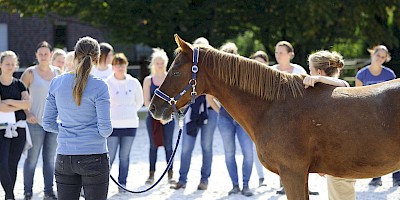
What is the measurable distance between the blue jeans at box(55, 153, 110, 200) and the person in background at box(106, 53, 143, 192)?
10.8ft

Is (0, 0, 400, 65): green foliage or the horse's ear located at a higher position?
(0, 0, 400, 65): green foliage

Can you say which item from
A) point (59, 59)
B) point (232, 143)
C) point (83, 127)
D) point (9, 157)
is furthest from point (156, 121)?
point (83, 127)

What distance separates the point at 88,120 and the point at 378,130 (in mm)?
2219

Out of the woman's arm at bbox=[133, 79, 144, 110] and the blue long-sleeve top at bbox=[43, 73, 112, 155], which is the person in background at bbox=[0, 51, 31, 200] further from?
the blue long-sleeve top at bbox=[43, 73, 112, 155]

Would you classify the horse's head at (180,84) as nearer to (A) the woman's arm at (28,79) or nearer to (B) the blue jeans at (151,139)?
(A) the woman's arm at (28,79)

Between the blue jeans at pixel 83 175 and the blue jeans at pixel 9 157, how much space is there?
2.70m

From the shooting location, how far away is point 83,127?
4.56m

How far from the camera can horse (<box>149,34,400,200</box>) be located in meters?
4.59

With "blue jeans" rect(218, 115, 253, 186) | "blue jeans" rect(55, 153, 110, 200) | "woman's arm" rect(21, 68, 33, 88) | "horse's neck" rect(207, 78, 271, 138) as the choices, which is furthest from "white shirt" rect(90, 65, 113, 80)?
"blue jeans" rect(55, 153, 110, 200)

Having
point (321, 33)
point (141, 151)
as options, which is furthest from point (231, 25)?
point (141, 151)

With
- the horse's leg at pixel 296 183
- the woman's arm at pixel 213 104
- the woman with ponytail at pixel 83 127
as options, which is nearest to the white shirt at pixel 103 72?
the woman's arm at pixel 213 104

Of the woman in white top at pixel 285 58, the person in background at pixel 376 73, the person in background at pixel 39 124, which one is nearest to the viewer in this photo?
the person in background at pixel 39 124

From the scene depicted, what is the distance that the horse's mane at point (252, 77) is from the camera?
489 cm

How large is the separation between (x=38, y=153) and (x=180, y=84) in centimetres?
331
